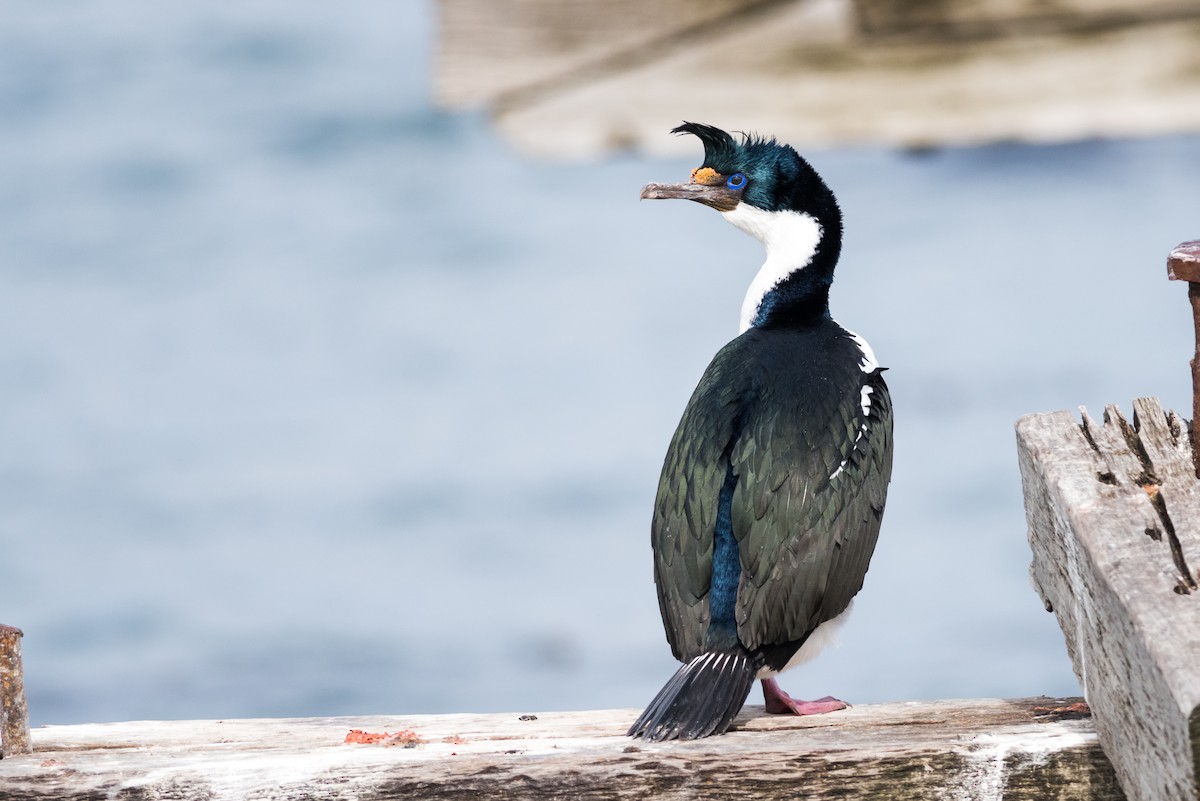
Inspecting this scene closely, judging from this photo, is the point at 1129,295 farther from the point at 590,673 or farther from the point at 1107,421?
the point at 1107,421

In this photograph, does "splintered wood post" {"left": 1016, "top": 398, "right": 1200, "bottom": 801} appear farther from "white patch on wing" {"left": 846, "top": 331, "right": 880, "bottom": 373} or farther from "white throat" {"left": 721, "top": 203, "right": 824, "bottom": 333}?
"white throat" {"left": 721, "top": 203, "right": 824, "bottom": 333}

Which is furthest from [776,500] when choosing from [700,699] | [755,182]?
[755,182]

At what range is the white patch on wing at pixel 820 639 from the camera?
3.74 meters

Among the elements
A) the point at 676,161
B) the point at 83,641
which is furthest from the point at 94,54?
the point at 83,641

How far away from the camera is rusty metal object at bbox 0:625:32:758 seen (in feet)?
9.27

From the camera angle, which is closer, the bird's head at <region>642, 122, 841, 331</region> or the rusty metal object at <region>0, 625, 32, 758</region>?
the rusty metal object at <region>0, 625, 32, 758</region>

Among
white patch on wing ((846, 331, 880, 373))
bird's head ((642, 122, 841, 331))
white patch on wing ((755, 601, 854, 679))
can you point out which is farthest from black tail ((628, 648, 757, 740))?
bird's head ((642, 122, 841, 331))

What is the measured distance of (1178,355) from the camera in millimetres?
8680

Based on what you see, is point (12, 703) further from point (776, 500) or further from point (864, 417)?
point (864, 417)

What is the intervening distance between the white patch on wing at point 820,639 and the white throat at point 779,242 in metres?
0.86

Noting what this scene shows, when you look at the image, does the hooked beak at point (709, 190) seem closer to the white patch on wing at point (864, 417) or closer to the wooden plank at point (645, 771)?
the white patch on wing at point (864, 417)

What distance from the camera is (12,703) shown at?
286 cm

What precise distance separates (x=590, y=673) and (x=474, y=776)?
14.4ft

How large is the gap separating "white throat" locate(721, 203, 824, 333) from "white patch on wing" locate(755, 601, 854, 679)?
0.86 meters
